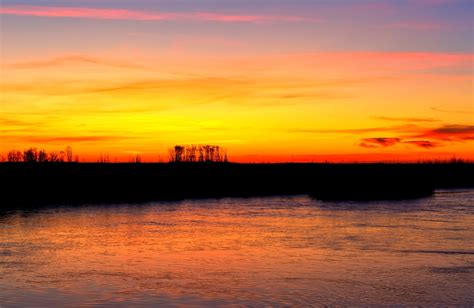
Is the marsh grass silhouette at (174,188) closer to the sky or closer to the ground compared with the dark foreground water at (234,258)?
closer to the sky

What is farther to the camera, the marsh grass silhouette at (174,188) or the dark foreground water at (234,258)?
the marsh grass silhouette at (174,188)

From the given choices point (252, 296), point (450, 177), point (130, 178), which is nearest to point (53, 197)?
point (130, 178)

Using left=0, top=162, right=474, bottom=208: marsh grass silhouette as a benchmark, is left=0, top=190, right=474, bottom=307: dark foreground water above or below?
below

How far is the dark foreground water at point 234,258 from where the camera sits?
16328mm

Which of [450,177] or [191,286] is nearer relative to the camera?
[191,286]

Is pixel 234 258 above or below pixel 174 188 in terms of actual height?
below

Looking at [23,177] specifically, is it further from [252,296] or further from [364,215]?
[252,296]

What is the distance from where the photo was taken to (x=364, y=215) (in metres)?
36.9

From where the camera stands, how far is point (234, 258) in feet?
71.0

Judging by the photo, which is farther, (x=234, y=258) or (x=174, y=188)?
(x=174, y=188)

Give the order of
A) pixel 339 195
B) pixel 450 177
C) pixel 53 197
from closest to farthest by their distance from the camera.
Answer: pixel 53 197 → pixel 339 195 → pixel 450 177

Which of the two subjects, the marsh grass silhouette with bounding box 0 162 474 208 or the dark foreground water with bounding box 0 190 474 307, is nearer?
the dark foreground water with bounding box 0 190 474 307

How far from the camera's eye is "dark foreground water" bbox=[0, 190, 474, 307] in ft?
53.6

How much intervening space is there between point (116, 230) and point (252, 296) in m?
14.2
